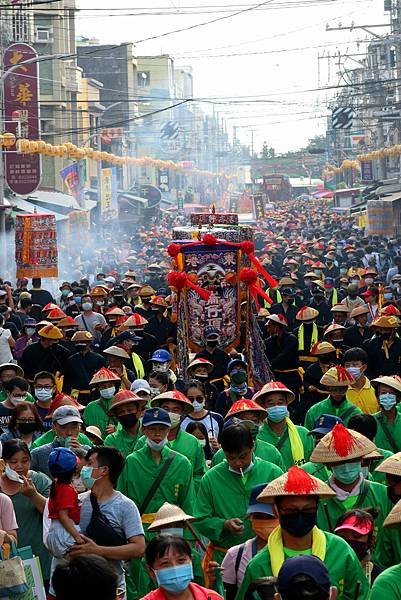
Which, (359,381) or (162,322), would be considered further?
(162,322)

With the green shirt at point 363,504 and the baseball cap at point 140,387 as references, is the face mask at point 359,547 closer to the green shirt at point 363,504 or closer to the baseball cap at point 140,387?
the green shirt at point 363,504

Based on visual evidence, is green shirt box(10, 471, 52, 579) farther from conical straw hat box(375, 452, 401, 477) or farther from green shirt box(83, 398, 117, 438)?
green shirt box(83, 398, 117, 438)

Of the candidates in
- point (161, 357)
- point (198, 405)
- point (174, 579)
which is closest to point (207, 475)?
point (174, 579)

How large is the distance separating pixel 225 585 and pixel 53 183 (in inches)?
2246

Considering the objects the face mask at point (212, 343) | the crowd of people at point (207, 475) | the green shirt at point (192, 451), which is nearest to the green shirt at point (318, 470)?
the crowd of people at point (207, 475)

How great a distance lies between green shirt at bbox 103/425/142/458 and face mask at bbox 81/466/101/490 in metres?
1.95

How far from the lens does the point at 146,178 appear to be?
106062mm

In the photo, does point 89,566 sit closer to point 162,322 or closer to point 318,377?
point 318,377

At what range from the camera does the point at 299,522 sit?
585 cm

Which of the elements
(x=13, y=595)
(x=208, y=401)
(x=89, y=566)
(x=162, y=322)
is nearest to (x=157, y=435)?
(x=13, y=595)

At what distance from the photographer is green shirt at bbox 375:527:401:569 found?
6770 mm

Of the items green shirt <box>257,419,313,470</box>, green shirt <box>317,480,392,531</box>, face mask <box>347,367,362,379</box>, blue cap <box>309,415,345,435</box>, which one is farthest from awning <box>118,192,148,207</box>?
green shirt <box>317,480,392,531</box>

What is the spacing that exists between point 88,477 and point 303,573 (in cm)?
274

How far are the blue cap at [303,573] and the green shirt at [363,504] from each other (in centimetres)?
233
